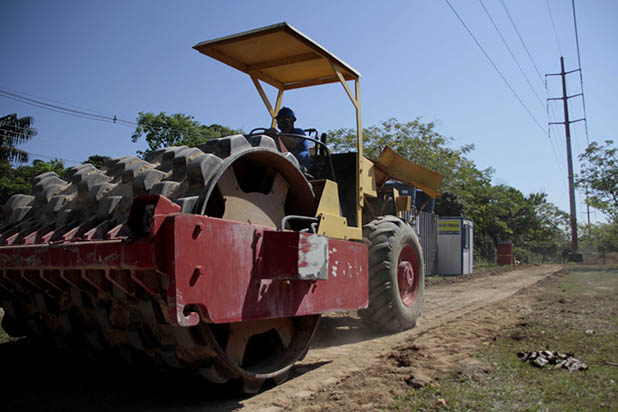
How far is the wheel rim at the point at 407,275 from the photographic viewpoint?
21.3 feet

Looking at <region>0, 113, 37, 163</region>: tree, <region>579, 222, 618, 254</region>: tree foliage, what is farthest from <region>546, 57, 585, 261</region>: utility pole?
<region>0, 113, 37, 163</region>: tree

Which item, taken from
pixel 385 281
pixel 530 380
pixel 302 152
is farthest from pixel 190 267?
pixel 385 281

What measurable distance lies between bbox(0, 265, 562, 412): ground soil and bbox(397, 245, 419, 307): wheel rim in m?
0.68

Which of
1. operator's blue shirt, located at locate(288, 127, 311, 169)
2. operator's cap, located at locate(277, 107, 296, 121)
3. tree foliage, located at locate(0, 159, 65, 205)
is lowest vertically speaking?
operator's blue shirt, located at locate(288, 127, 311, 169)

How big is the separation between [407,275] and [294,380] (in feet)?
Answer: 9.44

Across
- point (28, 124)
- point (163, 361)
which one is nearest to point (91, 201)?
point (163, 361)

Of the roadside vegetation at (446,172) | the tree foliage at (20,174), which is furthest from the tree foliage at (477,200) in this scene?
the tree foliage at (20,174)

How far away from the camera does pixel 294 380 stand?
4.07 m

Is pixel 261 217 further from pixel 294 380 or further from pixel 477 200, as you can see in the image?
pixel 477 200

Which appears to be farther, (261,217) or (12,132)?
(12,132)

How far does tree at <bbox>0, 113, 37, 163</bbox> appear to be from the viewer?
25.8m

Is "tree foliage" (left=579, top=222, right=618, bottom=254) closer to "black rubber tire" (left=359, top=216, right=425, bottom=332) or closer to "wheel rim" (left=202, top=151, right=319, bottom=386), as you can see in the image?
"black rubber tire" (left=359, top=216, right=425, bottom=332)

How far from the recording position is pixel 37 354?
4.79 m

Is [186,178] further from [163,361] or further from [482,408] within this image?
[482,408]
